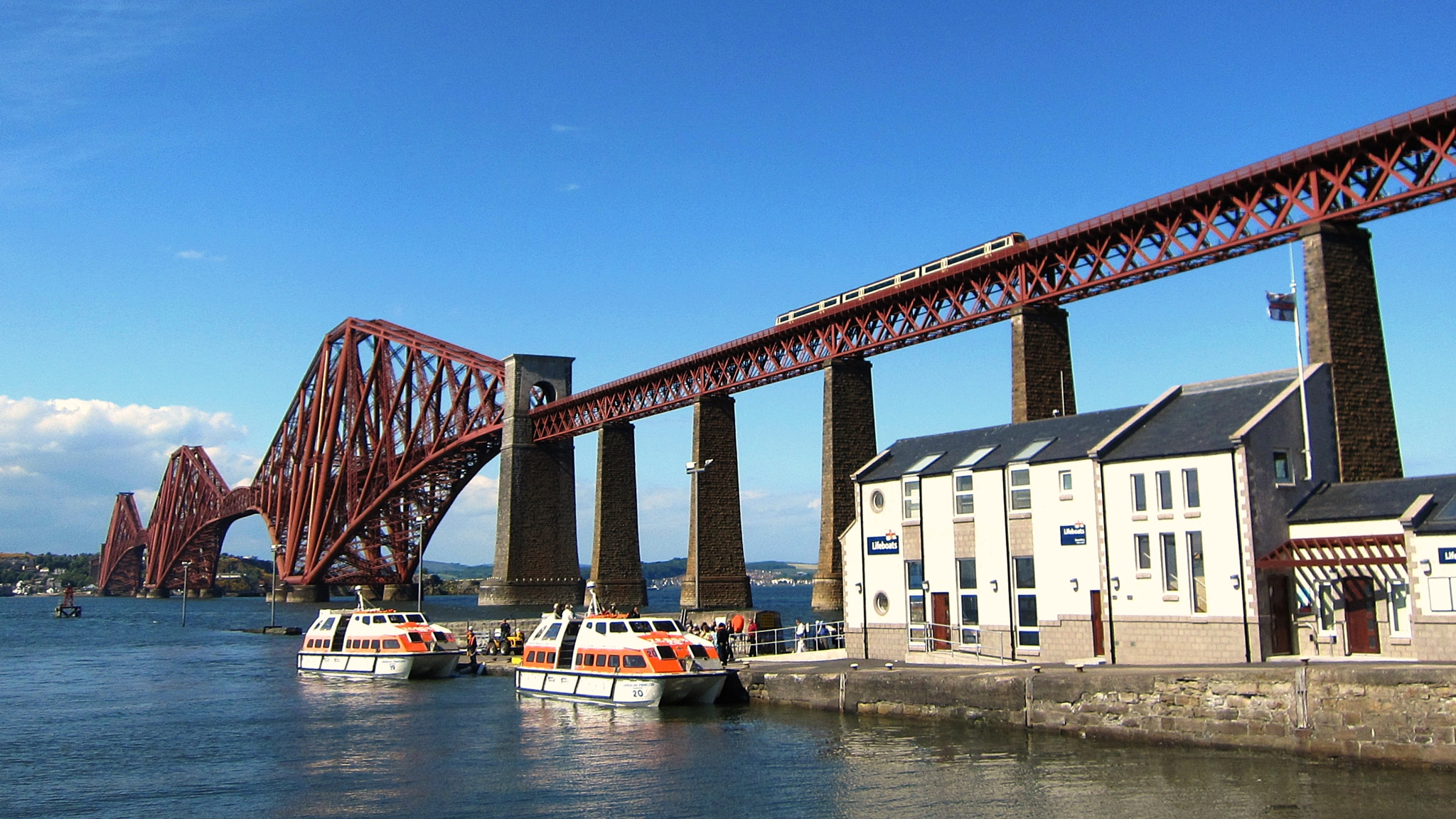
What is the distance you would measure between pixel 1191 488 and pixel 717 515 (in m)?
53.5

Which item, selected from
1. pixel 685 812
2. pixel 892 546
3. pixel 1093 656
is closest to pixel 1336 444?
pixel 1093 656

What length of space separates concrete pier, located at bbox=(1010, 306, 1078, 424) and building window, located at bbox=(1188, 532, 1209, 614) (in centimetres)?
2341

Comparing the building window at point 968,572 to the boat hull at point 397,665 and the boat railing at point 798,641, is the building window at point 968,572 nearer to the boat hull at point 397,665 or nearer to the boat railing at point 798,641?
the boat railing at point 798,641

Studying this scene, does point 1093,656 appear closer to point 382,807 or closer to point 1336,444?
point 1336,444

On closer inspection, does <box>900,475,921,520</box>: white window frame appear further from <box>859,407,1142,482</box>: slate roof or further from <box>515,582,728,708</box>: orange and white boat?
<box>515,582,728,708</box>: orange and white boat

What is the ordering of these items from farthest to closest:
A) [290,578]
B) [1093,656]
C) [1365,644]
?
[290,578] < [1093,656] < [1365,644]

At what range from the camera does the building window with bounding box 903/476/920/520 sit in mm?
38531

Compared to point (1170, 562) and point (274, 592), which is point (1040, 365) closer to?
point (1170, 562)

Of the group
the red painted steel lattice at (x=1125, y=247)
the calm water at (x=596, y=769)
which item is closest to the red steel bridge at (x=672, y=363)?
the red painted steel lattice at (x=1125, y=247)

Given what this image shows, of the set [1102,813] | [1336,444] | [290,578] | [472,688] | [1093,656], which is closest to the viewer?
[1102,813]

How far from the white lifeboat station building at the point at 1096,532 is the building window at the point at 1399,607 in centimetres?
221

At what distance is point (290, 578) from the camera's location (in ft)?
483

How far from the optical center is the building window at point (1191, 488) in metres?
30.9

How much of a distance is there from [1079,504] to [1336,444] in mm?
8590
